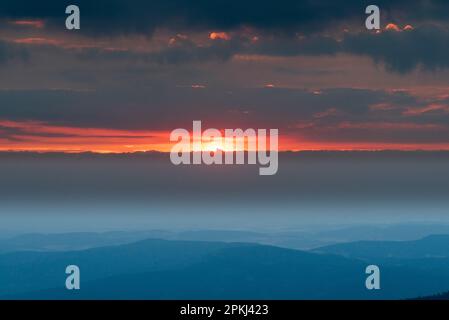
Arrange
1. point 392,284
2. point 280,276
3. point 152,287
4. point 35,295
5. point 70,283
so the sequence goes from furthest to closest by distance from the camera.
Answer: point 35,295 < point 280,276 < point 392,284 < point 152,287 < point 70,283

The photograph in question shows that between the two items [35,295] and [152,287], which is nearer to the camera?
[152,287]

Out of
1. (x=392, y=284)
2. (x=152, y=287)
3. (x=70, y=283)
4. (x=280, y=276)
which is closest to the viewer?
(x=70, y=283)
